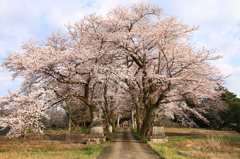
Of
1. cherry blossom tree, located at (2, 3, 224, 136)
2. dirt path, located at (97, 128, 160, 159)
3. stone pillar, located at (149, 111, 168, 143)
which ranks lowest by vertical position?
dirt path, located at (97, 128, 160, 159)

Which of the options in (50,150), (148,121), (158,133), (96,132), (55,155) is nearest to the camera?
(55,155)

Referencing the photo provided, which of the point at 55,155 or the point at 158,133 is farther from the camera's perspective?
the point at 158,133

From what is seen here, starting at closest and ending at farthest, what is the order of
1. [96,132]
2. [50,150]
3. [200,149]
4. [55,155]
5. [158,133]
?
[55,155] < [200,149] < [50,150] < [96,132] < [158,133]

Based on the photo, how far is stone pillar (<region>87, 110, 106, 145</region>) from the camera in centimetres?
1548

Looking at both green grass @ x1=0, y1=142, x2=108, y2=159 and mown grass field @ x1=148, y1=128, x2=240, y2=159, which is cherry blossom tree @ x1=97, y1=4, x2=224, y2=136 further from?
green grass @ x1=0, y1=142, x2=108, y2=159

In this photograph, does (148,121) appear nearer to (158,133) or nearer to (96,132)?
(158,133)

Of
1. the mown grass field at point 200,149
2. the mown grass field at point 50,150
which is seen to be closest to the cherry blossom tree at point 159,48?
the mown grass field at point 200,149

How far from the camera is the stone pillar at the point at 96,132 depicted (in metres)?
15.5

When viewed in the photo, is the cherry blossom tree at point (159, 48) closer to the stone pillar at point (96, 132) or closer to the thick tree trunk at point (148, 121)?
the thick tree trunk at point (148, 121)

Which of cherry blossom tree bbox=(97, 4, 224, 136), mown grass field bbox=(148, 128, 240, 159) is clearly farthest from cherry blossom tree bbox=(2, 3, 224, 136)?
mown grass field bbox=(148, 128, 240, 159)

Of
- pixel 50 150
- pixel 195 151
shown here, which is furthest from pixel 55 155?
pixel 195 151

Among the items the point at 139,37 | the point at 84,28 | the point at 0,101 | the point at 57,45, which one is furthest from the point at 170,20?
the point at 0,101

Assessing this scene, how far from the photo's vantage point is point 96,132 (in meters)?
15.8

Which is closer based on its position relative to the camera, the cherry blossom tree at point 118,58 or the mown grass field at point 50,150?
the mown grass field at point 50,150
